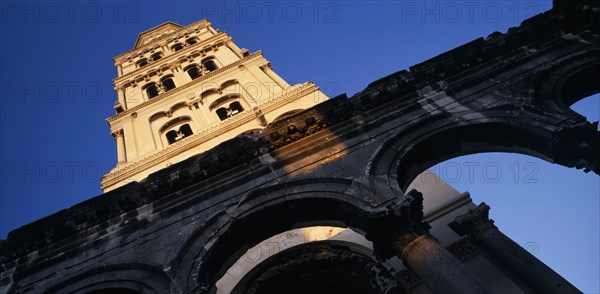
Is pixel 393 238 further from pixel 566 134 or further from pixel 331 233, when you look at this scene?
pixel 331 233

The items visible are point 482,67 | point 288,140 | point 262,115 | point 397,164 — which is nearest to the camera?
point 397,164

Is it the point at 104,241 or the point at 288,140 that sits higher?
the point at 288,140

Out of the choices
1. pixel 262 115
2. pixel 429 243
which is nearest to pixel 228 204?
pixel 429 243

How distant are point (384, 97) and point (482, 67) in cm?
206

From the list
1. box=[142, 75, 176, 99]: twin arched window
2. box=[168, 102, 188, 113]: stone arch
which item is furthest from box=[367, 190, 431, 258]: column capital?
box=[142, 75, 176, 99]: twin arched window

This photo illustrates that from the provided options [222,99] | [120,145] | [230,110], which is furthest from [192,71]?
[120,145]

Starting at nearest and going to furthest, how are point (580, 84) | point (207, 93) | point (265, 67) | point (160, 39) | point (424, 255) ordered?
point (424, 255) < point (580, 84) < point (207, 93) < point (265, 67) < point (160, 39)

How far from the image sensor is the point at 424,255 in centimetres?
693

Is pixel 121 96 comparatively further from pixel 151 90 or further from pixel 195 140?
pixel 195 140

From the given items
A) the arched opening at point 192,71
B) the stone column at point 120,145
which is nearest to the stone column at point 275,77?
the arched opening at point 192,71

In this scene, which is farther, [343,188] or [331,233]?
[331,233]

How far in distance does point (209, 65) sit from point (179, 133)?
7.74m

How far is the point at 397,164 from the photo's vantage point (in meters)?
8.73

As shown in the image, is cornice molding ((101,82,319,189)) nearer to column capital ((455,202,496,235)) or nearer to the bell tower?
the bell tower
